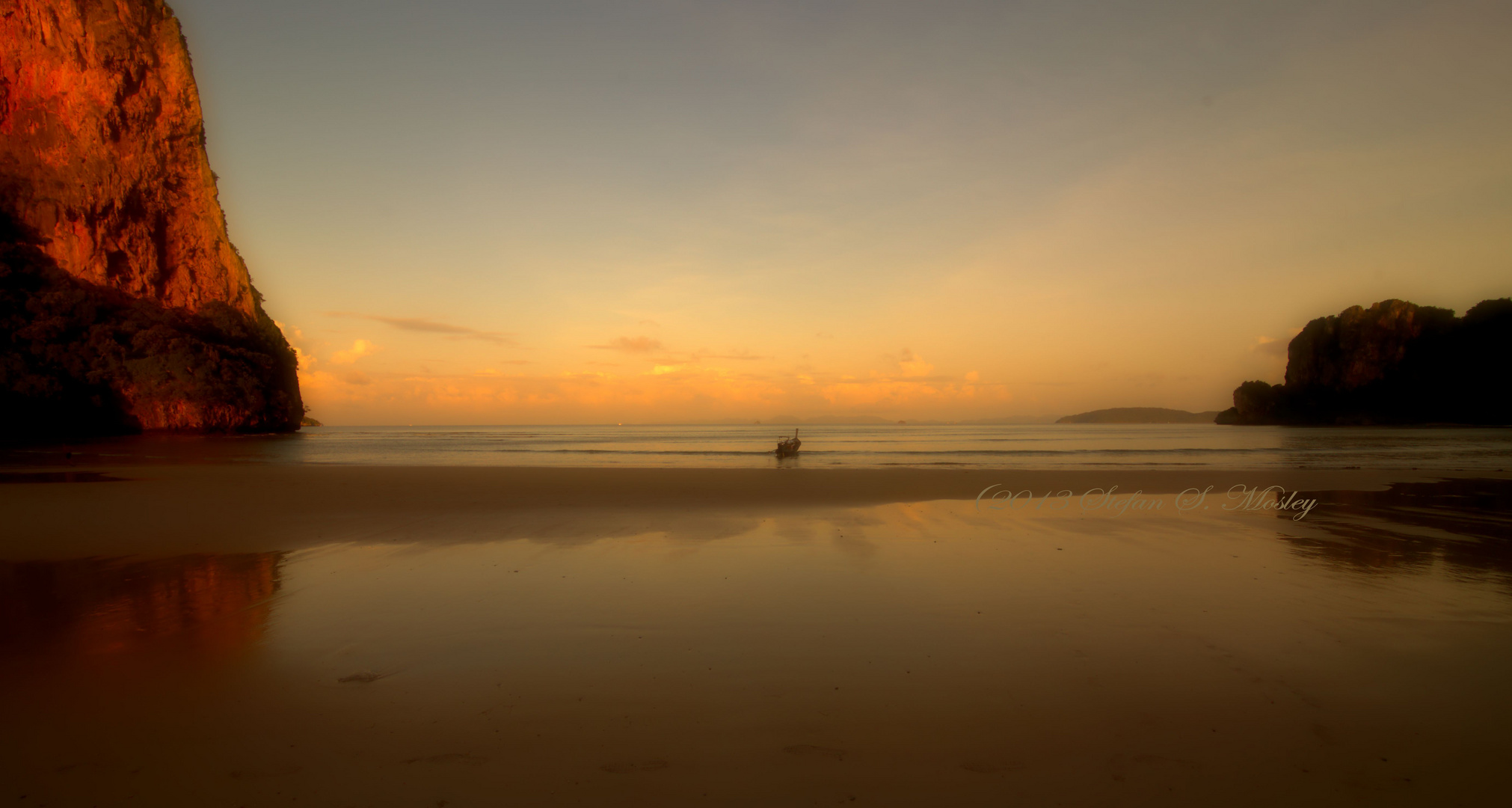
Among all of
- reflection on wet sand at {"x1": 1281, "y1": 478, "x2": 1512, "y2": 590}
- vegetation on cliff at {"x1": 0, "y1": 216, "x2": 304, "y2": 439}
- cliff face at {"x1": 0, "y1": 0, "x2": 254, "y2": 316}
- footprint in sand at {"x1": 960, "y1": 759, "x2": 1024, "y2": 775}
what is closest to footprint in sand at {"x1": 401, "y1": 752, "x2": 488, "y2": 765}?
footprint in sand at {"x1": 960, "y1": 759, "x2": 1024, "y2": 775}

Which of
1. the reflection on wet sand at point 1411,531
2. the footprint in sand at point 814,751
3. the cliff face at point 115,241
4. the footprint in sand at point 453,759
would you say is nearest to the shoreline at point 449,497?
the reflection on wet sand at point 1411,531

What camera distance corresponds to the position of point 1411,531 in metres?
10.8

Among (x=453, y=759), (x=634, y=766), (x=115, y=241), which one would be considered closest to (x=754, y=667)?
(x=634, y=766)

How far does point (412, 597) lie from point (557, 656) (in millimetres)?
2744

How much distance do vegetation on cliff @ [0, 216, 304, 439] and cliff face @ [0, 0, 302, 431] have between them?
113mm

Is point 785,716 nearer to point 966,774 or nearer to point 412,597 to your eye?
point 966,774

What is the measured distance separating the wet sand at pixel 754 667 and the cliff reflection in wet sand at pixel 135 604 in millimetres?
49

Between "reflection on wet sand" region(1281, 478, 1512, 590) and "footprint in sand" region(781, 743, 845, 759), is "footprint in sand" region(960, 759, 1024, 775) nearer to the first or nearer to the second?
"footprint in sand" region(781, 743, 845, 759)

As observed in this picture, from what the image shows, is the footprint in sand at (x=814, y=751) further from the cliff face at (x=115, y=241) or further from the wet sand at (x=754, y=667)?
the cliff face at (x=115, y=241)

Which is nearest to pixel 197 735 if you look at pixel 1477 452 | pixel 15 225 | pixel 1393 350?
pixel 1477 452

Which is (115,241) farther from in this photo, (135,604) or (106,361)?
(135,604)

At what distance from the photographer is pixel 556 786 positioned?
316 centimetres

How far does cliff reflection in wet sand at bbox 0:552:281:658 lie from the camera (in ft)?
17.5

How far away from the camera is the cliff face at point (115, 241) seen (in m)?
51.4
